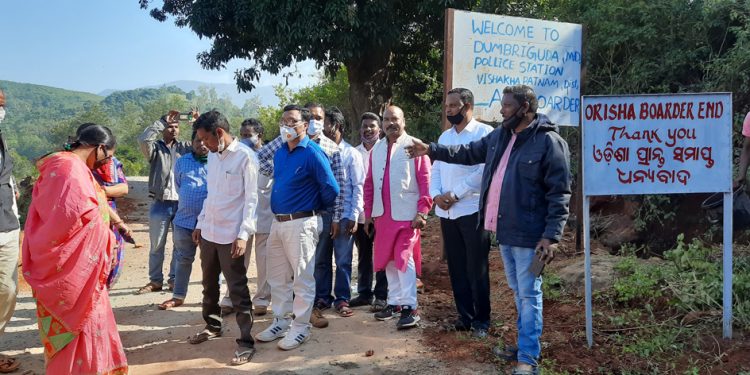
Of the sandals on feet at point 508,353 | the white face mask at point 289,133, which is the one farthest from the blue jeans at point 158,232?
the sandals on feet at point 508,353

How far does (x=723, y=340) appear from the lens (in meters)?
4.08

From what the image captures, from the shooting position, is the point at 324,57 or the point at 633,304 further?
the point at 324,57

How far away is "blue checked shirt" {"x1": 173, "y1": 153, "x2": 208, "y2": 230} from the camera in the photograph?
18.4 feet

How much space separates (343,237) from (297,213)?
103cm

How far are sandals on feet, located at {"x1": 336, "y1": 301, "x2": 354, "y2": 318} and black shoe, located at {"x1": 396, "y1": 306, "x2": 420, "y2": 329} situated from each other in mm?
577

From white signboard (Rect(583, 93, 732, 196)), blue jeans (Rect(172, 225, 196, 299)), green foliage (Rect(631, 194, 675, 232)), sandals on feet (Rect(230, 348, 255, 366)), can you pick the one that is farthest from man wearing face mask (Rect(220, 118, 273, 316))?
green foliage (Rect(631, 194, 675, 232))

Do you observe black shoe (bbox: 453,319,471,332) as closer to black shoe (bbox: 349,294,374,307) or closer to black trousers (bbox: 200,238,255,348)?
black shoe (bbox: 349,294,374,307)

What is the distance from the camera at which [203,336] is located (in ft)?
15.3

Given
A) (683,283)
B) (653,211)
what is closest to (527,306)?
(683,283)

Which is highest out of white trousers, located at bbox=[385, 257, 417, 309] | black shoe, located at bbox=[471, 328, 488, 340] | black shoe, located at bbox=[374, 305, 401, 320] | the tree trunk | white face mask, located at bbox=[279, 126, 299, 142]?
the tree trunk

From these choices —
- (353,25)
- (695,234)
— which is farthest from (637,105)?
(353,25)

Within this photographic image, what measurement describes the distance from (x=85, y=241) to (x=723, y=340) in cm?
420

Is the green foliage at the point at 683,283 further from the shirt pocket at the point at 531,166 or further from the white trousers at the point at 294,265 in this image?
the white trousers at the point at 294,265

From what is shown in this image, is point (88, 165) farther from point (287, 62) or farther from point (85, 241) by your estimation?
point (287, 62)
